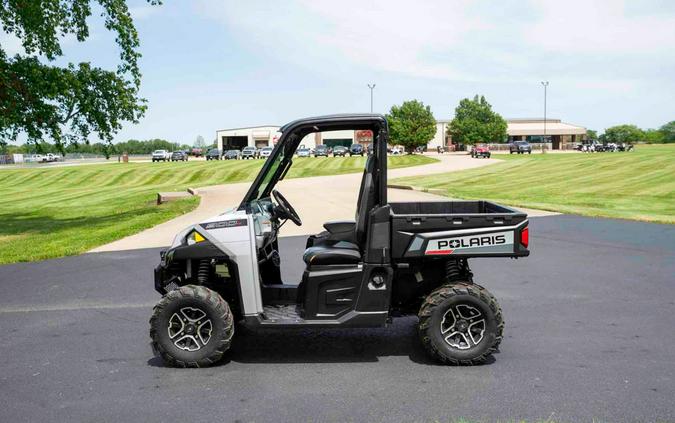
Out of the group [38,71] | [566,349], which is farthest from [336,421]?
[38,71]

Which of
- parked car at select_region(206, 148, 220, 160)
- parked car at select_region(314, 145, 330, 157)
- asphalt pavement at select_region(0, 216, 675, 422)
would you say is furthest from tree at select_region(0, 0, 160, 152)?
parked car at select_region(206, 148, 220, 160)

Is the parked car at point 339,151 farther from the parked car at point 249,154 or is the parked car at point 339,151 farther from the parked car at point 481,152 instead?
the parked car at point 481,152

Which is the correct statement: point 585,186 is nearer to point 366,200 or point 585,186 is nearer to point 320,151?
point 366,200

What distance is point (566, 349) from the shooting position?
593 centimetres

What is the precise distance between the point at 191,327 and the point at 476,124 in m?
103

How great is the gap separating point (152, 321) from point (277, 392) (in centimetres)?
133

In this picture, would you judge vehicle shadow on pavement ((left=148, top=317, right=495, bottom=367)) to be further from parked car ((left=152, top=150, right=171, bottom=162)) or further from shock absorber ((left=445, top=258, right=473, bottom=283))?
parked car ((left=152, top=150, right=171, bottom=162))

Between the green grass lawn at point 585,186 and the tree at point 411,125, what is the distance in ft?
166

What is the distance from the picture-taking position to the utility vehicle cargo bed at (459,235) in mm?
5457

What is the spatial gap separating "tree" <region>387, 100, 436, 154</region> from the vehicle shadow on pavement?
8839cm

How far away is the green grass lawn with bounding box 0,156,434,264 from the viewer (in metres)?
14.4

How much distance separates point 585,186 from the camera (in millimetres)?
29078

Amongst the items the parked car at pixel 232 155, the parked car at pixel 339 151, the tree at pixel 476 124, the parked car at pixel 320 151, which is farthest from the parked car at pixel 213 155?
the tree at pixel 476 124

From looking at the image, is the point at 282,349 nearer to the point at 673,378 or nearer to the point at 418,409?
the point at 418,409
